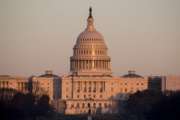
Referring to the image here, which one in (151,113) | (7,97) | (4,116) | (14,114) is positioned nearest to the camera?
(4,116)

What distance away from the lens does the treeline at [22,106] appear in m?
133

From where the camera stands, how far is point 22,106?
157 meters

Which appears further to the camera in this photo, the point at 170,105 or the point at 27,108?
the point at 27,108

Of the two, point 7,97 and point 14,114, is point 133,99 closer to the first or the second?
point 7,97

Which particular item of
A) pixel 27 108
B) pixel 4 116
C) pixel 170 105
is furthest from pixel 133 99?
pixel 4 116

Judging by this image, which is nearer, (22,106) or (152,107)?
(152,107)

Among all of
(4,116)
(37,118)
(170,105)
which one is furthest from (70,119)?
(4,116)

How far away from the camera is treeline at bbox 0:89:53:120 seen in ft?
435

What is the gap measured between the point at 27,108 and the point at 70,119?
317 inches

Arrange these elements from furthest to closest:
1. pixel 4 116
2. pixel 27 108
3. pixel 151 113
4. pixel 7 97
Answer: pixel 7 97
pixel 27 108
pixel 151 113
pixel 4 116

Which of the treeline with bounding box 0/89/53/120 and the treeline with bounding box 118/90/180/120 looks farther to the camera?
the treeline with bounding box 118/90/180/120

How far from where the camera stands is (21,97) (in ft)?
547

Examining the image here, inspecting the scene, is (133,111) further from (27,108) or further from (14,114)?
(14,114)

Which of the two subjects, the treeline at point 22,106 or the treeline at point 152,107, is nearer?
the treeline at point 22,106
